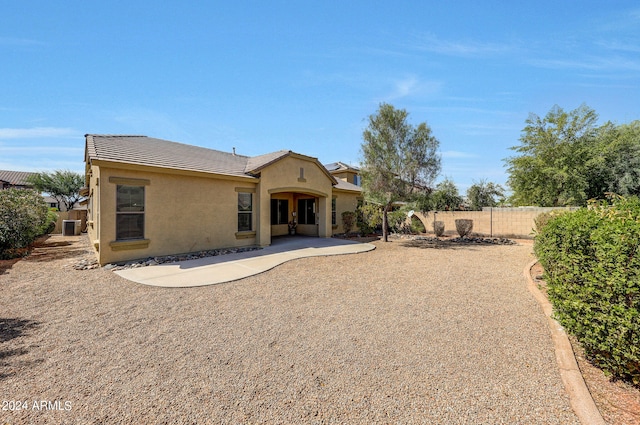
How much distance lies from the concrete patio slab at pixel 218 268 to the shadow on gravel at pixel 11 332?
2.39 metres

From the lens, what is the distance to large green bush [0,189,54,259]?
10545mm

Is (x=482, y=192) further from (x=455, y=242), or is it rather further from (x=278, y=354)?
(x=278, y=354)

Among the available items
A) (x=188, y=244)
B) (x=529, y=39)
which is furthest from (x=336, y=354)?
(x=529, y=39)

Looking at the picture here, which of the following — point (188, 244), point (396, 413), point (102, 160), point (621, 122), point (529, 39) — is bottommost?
point (396, 413)

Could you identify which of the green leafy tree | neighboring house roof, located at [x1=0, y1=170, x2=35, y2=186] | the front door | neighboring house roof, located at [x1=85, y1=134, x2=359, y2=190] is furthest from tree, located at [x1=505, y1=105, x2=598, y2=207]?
neighboring house roof, located at [x1=0, y1=170, x2=35, y2=186]

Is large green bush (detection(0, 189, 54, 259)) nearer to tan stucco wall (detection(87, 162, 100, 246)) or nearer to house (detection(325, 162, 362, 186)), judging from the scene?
tan stucco wall (detection(87, 162, 100, 246))

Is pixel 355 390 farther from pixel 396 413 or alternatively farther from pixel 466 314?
pixel 466 314

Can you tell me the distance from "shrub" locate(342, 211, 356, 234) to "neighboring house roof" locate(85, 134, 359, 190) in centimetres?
510

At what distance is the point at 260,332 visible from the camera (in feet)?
14.5

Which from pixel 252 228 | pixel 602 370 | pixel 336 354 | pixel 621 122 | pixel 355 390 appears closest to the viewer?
pixel 355 390

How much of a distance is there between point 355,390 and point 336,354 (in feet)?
2.50

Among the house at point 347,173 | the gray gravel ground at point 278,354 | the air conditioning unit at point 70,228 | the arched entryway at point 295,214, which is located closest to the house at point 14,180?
the air conditioning unit at point 70,228

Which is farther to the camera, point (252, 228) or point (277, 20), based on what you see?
point (252, 228)

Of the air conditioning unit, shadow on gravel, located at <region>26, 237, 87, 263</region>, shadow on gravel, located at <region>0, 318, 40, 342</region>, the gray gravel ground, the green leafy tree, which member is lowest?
the gray gravel ground
